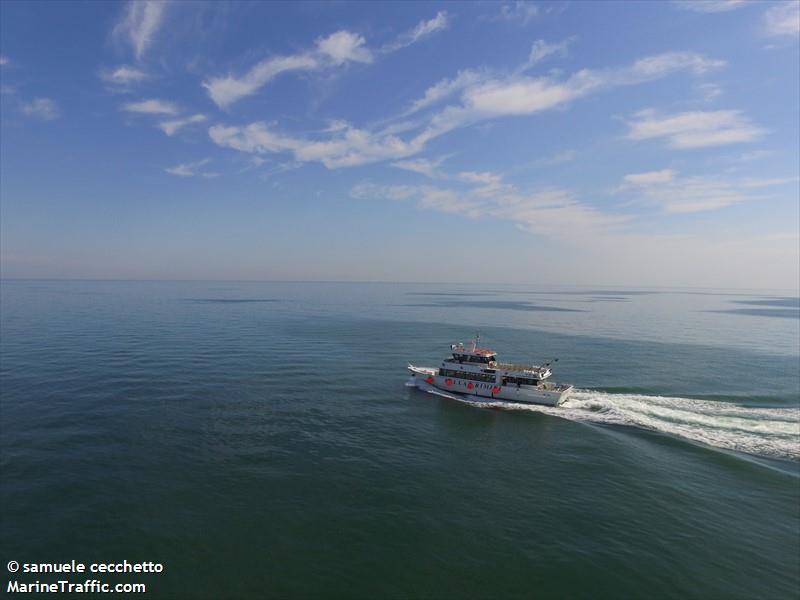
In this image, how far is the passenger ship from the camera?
75.2m

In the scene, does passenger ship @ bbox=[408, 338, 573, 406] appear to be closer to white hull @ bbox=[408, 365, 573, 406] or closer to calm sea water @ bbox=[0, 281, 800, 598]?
white hull @ bbox=[408, 365, 573, 406]

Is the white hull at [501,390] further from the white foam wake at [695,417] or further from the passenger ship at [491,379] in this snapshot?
the white foam wake at [695,417]

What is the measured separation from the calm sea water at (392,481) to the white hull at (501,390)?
2.81 m

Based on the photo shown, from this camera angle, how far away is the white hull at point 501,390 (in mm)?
73312

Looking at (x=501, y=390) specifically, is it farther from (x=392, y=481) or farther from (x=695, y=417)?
(x=392, y=481)

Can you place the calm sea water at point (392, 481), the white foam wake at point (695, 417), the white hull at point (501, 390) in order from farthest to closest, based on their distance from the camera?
the white hull at point (501, 390)
the white foam wake at point (695, 417)
the calm sea water at point (392, 481)

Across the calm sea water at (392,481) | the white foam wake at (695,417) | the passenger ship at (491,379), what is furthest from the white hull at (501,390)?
the calm sea water at (392,481)

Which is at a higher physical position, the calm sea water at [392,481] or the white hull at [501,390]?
the white hull at [501,390]

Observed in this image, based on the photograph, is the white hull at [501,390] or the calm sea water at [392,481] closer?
the calm sea water at [392,481]

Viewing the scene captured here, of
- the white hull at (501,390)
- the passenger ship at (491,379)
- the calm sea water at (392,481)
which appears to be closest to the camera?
the calm sea water at (392,481)

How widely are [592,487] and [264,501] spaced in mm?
36375

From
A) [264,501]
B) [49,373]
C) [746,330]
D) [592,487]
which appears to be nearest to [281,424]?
[264,501]

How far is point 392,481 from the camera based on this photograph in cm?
4419

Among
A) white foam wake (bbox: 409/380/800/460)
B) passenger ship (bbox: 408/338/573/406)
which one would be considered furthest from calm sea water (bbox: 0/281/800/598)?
passenger ship (bbox: 408/338/573/406)
